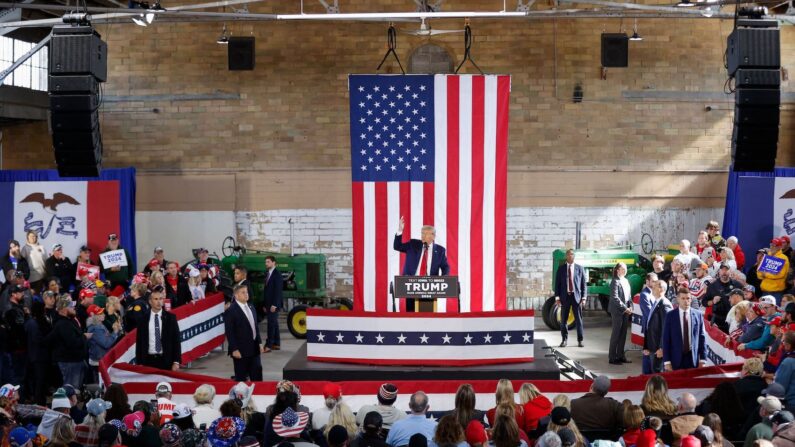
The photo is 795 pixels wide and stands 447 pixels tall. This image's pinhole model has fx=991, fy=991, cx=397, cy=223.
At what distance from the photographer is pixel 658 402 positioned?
7.53m

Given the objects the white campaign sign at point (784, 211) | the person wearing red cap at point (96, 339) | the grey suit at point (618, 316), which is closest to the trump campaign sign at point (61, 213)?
the person wearing red cap at point (96, 339)

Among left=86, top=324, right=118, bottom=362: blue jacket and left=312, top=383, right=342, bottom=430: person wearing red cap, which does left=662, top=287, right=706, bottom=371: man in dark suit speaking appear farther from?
left=86, top=324, right=118, bottom=362: blue jacket

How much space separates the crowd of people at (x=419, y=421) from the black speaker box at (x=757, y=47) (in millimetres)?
3918

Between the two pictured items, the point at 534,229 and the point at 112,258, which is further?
the point at 534,229

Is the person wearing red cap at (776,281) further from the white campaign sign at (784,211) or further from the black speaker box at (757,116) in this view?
the black speaker box at (757,116)

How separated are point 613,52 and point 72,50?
10.5 meters

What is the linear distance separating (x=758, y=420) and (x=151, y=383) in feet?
17.5

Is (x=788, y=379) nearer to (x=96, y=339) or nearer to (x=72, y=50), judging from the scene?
(x=96, y=339)

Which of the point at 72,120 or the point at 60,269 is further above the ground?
the point at 72,120

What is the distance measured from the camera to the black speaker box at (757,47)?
10.7m

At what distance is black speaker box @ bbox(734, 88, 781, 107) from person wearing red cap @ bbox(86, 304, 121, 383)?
7.51m

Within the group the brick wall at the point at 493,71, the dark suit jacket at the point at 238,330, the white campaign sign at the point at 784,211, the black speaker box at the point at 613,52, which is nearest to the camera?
the dark suit jacket at the point at 238,330

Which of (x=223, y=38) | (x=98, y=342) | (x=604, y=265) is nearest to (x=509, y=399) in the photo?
(x=98, y=342)

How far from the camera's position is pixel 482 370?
1102 centimetres
